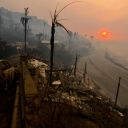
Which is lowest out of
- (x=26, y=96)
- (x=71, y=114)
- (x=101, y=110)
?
(x=101, y=110)

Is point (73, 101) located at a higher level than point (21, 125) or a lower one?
lower

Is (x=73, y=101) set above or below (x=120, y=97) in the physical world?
above

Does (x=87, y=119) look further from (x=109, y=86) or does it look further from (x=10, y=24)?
(x=10, y=24)

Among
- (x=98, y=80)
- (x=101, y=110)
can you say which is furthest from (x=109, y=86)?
(x=101, y=110)

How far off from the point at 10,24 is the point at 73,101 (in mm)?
162182

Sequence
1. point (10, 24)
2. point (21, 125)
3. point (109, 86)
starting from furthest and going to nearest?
point (10, 24)
point (109, 86)
point (21, 125)

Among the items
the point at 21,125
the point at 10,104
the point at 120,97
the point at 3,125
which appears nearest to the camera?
the point at 21,125

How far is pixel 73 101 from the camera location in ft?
72.5

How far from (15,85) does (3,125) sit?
5297mm

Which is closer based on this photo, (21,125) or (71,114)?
(21,125)

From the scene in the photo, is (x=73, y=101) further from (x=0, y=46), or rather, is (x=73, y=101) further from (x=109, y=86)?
(x=109, y=86)

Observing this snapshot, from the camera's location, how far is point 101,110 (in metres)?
22.7

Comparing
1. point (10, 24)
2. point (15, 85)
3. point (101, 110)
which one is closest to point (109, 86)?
point (101, 110)

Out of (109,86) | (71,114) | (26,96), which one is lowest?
(109,86)
